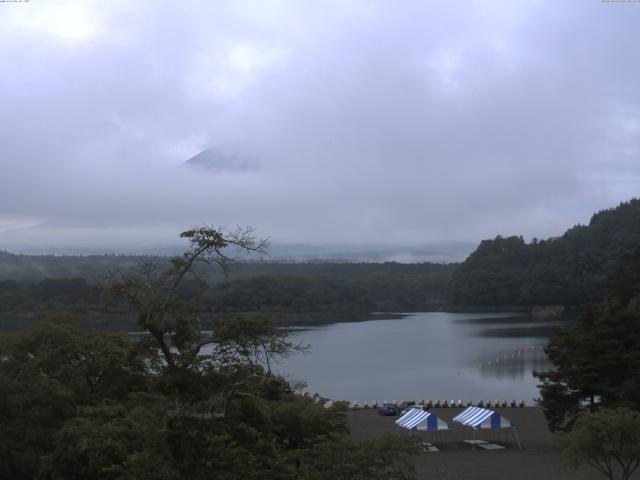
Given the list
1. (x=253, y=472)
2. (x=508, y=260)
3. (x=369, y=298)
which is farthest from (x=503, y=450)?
(x=508, y=260)

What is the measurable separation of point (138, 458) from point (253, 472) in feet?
3.56

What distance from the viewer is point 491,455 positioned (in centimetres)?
1633

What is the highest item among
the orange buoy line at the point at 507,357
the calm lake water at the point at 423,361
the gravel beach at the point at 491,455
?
the gravel beach at the point at 491,455

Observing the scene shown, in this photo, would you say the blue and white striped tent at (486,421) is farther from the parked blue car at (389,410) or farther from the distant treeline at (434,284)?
the distant treeline at (434,284)

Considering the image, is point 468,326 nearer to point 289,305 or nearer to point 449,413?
point 289,305

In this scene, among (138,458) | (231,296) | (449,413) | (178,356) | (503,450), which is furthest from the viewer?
(231,296)

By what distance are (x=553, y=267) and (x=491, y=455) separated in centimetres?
6394

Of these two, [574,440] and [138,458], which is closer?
[138,458]

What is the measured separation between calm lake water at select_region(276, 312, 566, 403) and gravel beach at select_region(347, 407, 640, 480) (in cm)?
605

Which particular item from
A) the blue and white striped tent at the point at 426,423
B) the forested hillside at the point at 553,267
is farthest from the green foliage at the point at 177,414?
the forested hillside at the point at 553,267

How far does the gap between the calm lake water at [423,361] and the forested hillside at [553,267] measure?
46.8 feet

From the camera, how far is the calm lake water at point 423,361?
99.0 feet

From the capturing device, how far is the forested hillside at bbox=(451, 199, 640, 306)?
240 ft

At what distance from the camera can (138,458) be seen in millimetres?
6461
